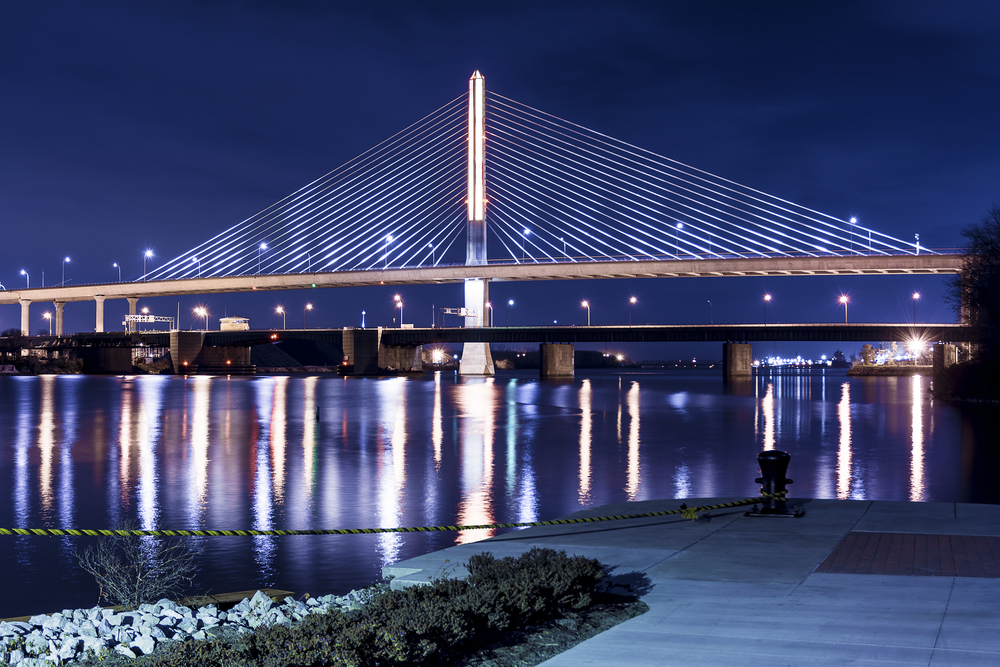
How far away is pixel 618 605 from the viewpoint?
7.66 metres

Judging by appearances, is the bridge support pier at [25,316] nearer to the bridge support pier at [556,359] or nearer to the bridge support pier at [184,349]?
the bridge support pier at [184,349]

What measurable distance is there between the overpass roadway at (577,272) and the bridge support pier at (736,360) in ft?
72.9

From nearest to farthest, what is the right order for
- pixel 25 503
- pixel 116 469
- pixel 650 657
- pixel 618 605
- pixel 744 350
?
1. pixel 650 657
2. pixel 618 605
3. pixel 25 503
4. pixel 116 469
5. pixel 744 350

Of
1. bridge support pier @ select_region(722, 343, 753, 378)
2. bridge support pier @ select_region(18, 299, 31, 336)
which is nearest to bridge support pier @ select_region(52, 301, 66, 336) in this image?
bridge support pier @ select_region(18, 299, 31, 336)

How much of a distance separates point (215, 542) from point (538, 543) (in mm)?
5704

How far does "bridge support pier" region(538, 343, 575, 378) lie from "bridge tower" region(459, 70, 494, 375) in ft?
32.3

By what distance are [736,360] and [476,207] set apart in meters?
43.8

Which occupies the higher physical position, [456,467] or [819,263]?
[819,263]

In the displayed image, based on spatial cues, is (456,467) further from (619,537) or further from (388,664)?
(388,664)

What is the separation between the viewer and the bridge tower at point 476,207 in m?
104

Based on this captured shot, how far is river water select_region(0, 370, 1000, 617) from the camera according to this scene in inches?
504

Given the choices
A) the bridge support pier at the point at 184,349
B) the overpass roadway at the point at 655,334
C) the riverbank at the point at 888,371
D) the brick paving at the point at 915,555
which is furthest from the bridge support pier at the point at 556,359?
the brick paving at the point at 915,555

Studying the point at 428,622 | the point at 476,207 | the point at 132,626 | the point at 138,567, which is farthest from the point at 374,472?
the point at 476,207

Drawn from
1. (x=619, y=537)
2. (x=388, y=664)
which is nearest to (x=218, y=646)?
(x=388, y=664)
